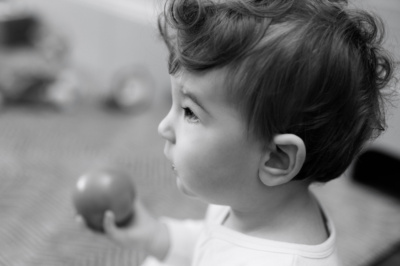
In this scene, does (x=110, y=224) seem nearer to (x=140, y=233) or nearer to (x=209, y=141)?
(x=140, y=233)

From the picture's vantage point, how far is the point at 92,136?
5.59 feet

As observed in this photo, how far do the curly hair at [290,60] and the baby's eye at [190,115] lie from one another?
0.05 m

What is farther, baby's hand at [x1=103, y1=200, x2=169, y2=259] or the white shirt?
baby's hand at [x1=103, y1=200, x2=169, y2=259]

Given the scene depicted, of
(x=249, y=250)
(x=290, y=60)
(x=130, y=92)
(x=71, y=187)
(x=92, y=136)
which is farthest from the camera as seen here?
(x=130, y=92)

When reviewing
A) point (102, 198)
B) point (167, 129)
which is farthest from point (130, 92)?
point (167, 129)

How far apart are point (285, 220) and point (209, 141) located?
17 cm

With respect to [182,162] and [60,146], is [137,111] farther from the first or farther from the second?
[182,162]

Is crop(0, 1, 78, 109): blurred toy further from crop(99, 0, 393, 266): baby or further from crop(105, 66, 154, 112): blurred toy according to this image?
crop(99, 0, 393, 266): baby

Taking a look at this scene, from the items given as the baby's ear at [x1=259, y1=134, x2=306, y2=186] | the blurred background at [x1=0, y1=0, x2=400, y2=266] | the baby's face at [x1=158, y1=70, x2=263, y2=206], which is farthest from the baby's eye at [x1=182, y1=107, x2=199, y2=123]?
the blurred background at [x1=0, y1=0, x2=400, y2=266]

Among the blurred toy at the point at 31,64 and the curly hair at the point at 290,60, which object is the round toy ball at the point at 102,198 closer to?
the curly hair at the point at 290,60

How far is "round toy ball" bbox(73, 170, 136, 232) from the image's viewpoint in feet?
3.10

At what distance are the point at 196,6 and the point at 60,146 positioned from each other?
3.40 feet

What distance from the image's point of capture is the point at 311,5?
0.68m

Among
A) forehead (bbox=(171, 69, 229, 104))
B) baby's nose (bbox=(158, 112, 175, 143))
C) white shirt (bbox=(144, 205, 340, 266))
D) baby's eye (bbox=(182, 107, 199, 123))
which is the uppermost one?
forehead (bbox=(171, 69, 229, 104))
